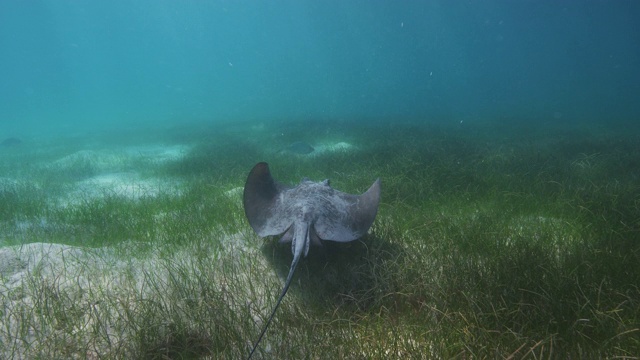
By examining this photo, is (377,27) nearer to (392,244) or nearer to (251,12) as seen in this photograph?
(251,12)

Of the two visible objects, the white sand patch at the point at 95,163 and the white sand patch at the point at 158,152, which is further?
the white sand patch at the point at 158,152

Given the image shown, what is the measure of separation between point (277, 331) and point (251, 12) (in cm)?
12417

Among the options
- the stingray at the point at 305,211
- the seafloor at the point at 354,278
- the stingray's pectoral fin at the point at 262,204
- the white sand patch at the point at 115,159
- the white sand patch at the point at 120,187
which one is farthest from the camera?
the white sand patch at the point at 115,159

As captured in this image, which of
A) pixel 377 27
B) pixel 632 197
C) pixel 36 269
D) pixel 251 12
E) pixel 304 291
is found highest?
pixel 251 12

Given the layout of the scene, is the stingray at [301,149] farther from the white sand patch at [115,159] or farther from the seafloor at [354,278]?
the seafloor at [354,278]

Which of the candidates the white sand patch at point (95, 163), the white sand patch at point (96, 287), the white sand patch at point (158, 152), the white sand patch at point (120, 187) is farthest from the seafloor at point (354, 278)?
the white sand patch at point (158, 152)

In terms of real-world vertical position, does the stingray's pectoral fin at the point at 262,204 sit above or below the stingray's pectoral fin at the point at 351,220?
above

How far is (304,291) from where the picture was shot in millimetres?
3010

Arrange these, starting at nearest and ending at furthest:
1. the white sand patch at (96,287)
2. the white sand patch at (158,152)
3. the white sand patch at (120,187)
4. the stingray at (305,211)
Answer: the white sand patch at (96,287)
the stingray at (305,211)
the white sand patch at (120,187)
the white sand patch at (158,152)

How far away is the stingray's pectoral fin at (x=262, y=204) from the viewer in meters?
3.29

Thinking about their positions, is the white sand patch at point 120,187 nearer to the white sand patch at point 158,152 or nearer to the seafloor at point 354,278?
the seafloor at point 354,278

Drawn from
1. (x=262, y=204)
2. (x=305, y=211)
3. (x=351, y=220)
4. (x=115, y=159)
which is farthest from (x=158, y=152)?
(x=351, y=220)

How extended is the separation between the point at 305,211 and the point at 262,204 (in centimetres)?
68

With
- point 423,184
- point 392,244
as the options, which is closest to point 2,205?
point 392,244
